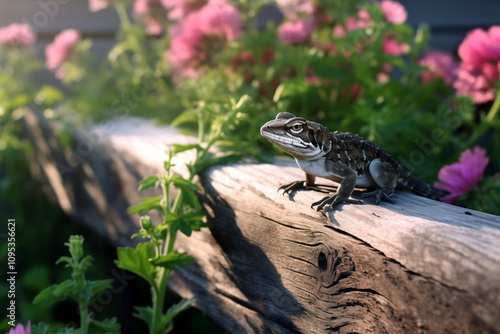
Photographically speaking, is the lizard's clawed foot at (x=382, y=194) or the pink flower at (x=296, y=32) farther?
the pink flower at (x=296, y=32)

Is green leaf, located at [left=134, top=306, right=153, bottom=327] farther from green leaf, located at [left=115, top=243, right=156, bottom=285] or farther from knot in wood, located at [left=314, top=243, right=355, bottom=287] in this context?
knot in wood, located at [left=314, top=243, right=355, bottom=287]

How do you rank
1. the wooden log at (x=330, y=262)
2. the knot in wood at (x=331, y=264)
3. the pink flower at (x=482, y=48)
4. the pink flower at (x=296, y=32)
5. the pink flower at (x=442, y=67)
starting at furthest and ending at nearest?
the pink flower at (x=442, y=67)
the pink flower at (x=296, y=32)
the pink flower at (x=482, y=48)
the knot in wood at (x=331, y=264)
the wooden log at (x=330, y=262)

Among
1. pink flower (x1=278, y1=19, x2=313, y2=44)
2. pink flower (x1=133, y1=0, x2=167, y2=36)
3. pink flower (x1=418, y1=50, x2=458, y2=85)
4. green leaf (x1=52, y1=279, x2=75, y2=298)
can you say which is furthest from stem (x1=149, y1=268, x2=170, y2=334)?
pink flower (x1=133, y1=0, x2=167, y2=36)

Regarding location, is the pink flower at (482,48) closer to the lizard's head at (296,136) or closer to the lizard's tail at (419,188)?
the lizard's tail at (419,188)

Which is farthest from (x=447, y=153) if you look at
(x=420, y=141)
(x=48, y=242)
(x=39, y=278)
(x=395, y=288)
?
(x=48, y=242)

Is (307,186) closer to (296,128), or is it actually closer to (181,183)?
(296,128)

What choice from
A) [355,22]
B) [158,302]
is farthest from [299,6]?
[158,302]

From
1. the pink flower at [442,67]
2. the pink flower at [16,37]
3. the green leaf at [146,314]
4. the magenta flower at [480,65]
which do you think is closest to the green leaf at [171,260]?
the green leaf at [146,314]
